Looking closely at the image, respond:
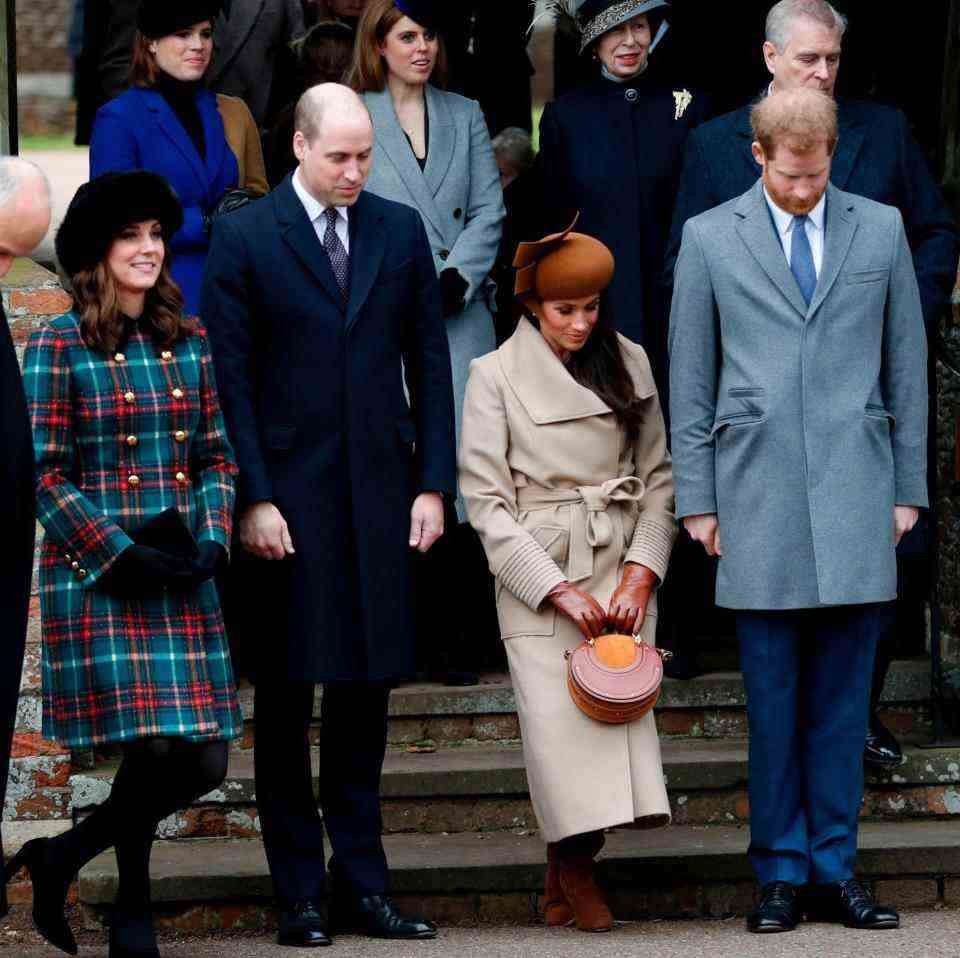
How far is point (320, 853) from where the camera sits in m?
5.60

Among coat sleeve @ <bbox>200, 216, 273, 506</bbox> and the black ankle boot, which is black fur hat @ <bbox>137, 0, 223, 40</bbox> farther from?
the black ankle boot

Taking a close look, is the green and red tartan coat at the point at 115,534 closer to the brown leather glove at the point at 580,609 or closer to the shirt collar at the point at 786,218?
the brown leather glove at the point at 580,609

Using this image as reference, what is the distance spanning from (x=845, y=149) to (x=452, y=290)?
1167 mm

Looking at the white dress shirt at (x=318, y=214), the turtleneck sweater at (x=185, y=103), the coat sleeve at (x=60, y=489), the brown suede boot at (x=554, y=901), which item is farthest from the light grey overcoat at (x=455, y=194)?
the coat sleeve at (x=60, y=489)

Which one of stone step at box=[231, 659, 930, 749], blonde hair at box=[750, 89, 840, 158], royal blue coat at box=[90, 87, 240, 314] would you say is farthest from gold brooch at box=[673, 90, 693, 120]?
stone step at box=[231, 659, 930, 749]

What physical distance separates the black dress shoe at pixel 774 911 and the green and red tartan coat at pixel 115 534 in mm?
1344

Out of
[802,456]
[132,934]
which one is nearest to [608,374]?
[802,456]

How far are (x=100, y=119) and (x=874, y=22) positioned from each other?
10.8 ft

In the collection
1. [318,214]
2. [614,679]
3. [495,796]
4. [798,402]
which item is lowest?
[495,796]

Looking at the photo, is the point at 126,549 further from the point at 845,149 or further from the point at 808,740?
the point at 845,149

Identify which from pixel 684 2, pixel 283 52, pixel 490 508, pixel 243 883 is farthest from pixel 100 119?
pixel 684 2

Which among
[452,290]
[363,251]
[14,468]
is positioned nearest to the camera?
[14,468]

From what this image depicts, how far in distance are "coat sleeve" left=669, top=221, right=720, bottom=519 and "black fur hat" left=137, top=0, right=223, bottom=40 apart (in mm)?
1677

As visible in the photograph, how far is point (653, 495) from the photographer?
5816 millimetres
